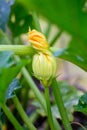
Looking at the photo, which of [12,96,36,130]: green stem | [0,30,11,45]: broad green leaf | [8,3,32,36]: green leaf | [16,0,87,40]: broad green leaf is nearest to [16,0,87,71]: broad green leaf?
[16,0,87,40]: broad green leaf

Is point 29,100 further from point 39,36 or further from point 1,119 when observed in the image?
point 39,36

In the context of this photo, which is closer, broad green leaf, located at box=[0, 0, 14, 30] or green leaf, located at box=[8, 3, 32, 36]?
broad green leaf, located at box=[0, 0, 14, 30]

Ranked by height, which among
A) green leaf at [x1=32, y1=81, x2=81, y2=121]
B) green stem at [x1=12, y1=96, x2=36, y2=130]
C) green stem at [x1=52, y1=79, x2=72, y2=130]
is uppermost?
green stem at [x1=52, y1=79, x2=72, y2=130]

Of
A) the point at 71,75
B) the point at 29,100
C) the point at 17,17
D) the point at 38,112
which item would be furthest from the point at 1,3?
the point at 71,75

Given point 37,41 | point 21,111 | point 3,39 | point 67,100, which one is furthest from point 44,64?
point 67,100

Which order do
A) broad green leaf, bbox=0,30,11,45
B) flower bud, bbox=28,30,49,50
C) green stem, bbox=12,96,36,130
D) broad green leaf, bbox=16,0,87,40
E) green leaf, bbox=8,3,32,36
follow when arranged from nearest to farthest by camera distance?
broad green leaf, bbox=16,0,87,40 → flower bud, bbox=28,30,49,50 → green stem, bbox=12,96,36,130 → broad green leaf, bbox=0,30,11,45 → green leaf, bbox=8,3,32,36

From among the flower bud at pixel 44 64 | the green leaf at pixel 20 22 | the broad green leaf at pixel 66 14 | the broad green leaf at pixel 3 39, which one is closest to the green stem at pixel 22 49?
the flower bud at pixel 44 64

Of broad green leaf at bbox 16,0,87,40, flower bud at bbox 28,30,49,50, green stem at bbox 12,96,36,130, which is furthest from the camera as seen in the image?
green stem at bbox 12,96,36,130

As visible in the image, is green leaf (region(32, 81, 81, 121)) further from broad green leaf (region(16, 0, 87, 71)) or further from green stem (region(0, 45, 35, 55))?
broad green leaf (region(16, 0, 87, 71))

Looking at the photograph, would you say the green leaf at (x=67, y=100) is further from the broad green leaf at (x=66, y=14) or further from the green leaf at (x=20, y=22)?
the broad green leaf at (x=66, y=14)
